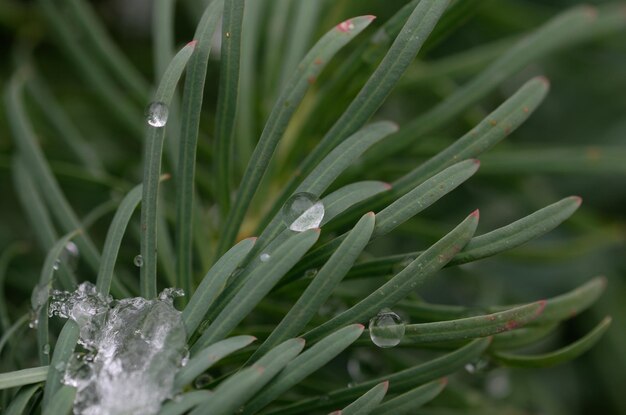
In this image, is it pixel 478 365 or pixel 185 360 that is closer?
pixel 185 360

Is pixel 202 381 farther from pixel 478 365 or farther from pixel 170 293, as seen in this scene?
pixel 478 365

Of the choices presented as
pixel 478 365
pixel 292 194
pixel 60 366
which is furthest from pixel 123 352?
pixel 478 365

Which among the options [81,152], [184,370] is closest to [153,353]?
[184,370]

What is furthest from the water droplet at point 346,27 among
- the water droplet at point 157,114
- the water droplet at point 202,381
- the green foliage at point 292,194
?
the water droplet at point 202,381

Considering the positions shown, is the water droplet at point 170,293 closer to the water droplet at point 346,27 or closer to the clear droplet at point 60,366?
the clear droplet at point 60,366

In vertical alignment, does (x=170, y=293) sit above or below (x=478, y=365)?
above

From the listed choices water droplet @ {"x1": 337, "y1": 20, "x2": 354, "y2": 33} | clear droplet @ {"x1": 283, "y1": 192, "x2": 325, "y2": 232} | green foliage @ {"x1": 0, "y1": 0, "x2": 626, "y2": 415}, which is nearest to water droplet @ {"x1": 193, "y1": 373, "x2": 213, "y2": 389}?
green foliage @ {"x1": 0, "y1": 0, "x2": 626, "y2": 415}
